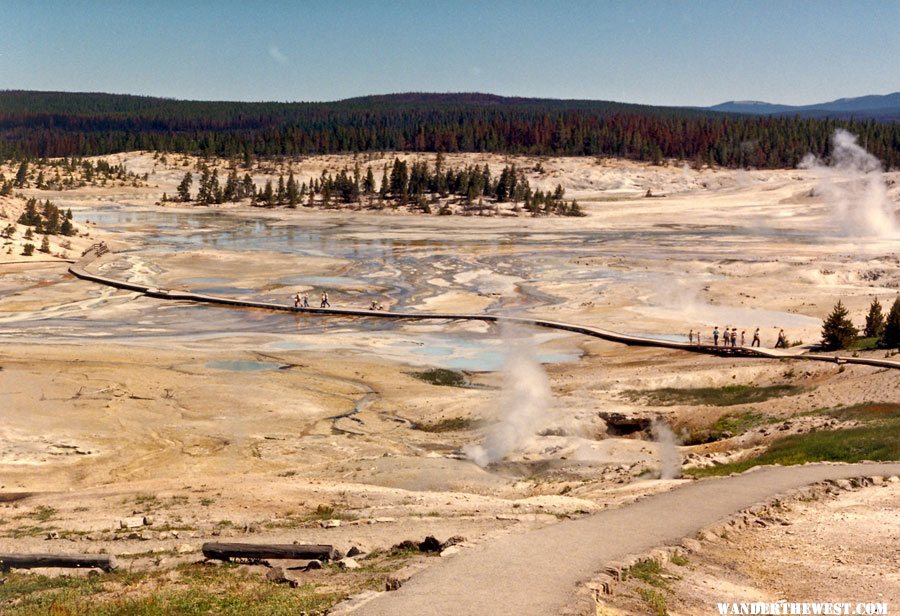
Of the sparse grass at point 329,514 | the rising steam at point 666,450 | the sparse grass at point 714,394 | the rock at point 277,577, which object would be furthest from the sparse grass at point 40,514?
the sparse grass at point 714,394

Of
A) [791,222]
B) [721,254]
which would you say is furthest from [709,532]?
[791,222]

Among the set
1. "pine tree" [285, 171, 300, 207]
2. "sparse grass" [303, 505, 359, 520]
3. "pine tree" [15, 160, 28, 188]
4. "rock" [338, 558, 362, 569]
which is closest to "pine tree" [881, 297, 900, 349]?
"sparse grass" [303, 505, 359, 520]

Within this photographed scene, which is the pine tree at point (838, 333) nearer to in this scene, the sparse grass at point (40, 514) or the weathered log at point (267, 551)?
the weathered log at point (267, 551)

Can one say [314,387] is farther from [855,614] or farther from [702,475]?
[855,614]

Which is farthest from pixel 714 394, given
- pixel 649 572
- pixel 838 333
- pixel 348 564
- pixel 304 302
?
pixel 304 302

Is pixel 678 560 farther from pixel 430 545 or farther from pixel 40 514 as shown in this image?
pixel 40 514
